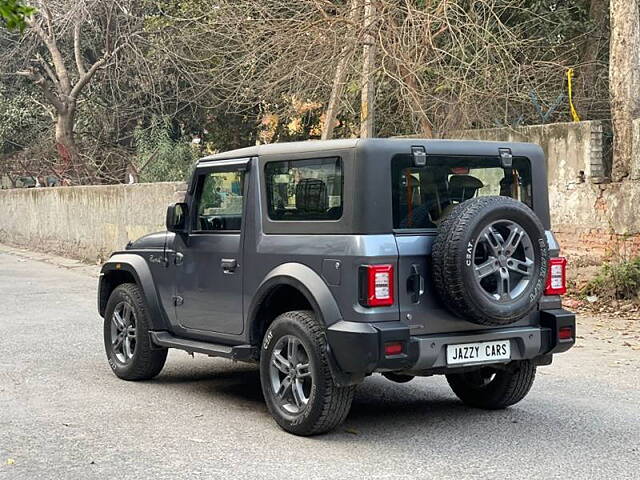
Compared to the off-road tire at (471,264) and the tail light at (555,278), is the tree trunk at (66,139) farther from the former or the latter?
the off-road tire at (471,264)

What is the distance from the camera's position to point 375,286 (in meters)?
6.44

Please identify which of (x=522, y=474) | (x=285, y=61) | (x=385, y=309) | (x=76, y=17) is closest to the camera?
(x=522, y=474)

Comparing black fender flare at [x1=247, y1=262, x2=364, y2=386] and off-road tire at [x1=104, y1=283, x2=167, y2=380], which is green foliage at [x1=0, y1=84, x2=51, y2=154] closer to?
off-road tire at [x1=104, y1=283, x2=167, y2=380]

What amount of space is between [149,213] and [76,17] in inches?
349

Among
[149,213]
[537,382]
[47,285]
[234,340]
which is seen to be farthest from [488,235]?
[149,213]

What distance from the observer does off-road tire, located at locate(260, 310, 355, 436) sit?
6.59 meters

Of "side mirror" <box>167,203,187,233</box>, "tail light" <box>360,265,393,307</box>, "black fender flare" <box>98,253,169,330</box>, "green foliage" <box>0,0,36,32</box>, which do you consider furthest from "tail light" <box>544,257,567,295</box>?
"green foliage" <box>0,0,36,32</box>

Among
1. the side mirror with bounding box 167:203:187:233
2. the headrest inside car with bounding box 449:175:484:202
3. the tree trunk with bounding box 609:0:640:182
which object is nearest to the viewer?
the headrest inside car with bounding box 449:175:484:202

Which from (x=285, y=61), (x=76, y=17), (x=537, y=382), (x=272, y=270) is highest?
(x=76, y=17)

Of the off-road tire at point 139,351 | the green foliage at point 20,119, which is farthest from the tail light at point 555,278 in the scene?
the green foliage at point 20,119

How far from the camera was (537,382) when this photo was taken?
886cm

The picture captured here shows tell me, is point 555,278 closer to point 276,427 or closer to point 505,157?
point 505,157

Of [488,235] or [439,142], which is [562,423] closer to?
[488,235]

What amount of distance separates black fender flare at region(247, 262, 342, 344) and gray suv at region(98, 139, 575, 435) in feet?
0.03
